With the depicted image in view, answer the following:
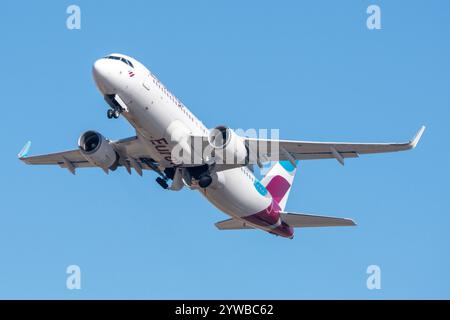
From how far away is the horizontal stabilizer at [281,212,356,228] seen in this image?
45281 mm

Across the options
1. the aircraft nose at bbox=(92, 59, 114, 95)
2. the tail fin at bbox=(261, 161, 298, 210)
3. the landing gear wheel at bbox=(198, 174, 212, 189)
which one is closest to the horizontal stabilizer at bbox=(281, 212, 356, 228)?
the tail fin at bbox=(261, 161, 298, 210)

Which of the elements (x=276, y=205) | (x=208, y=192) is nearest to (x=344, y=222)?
(x=276, y=205)

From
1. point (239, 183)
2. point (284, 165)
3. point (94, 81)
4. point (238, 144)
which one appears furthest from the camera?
point (284, 165)

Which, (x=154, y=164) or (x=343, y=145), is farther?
(x=154, y=164)

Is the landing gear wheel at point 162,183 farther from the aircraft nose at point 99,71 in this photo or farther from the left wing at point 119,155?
the aircraft nose at point 99,71

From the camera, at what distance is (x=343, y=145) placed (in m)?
41.3

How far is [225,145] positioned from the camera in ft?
133

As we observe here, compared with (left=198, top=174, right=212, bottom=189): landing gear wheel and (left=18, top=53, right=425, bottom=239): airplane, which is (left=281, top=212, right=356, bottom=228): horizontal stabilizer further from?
(left=198, top=174, right=212, bottom=189): landing gear wheel

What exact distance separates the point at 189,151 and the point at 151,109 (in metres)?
3.12

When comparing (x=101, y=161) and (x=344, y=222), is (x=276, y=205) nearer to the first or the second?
(x=344, y=222)

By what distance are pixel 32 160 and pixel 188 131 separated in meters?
12.0

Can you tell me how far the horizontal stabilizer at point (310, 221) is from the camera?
45281mm

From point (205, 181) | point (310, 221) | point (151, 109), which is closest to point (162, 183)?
point (205, 181)

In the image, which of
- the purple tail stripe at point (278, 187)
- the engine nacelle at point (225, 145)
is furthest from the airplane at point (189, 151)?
the purple tail stripe at point (278, 187)
